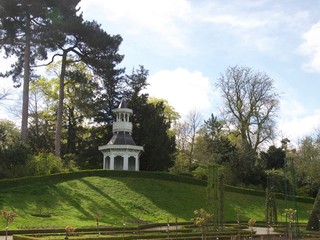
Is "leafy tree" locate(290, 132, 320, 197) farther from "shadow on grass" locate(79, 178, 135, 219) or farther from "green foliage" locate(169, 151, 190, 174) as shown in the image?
"shadow on grass" locate(79, 178, 135, 219)

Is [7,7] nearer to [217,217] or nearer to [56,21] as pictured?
[56,21]

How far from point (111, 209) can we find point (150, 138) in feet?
63.8

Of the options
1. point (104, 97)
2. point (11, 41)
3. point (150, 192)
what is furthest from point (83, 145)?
point (150, 192)

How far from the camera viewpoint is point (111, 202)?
36.0 metres

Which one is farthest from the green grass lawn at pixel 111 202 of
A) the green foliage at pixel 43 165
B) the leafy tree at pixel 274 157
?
the leafy tree at pixel 274 157

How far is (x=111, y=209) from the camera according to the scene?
113 ft

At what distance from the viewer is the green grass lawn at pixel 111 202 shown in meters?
31.0

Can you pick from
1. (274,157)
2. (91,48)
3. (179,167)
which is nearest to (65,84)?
(91,48)

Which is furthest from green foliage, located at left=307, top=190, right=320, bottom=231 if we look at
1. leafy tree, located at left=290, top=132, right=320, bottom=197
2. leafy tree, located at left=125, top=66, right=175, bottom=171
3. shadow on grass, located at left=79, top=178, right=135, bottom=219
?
leafy tree, located at left=125, top=66, right=175, bottom=171

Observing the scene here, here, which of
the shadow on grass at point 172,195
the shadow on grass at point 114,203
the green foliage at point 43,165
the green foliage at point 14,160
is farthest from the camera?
the green foliage at point 43,165

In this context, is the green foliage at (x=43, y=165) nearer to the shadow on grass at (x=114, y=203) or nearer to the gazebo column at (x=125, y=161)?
the shadow on grass at (x=114, y=203)

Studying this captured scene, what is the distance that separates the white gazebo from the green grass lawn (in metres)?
4.97

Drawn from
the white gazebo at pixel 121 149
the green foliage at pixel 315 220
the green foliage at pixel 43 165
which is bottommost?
the green foliage at pixel 315 220

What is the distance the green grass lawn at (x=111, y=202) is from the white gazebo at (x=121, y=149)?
196 inches
